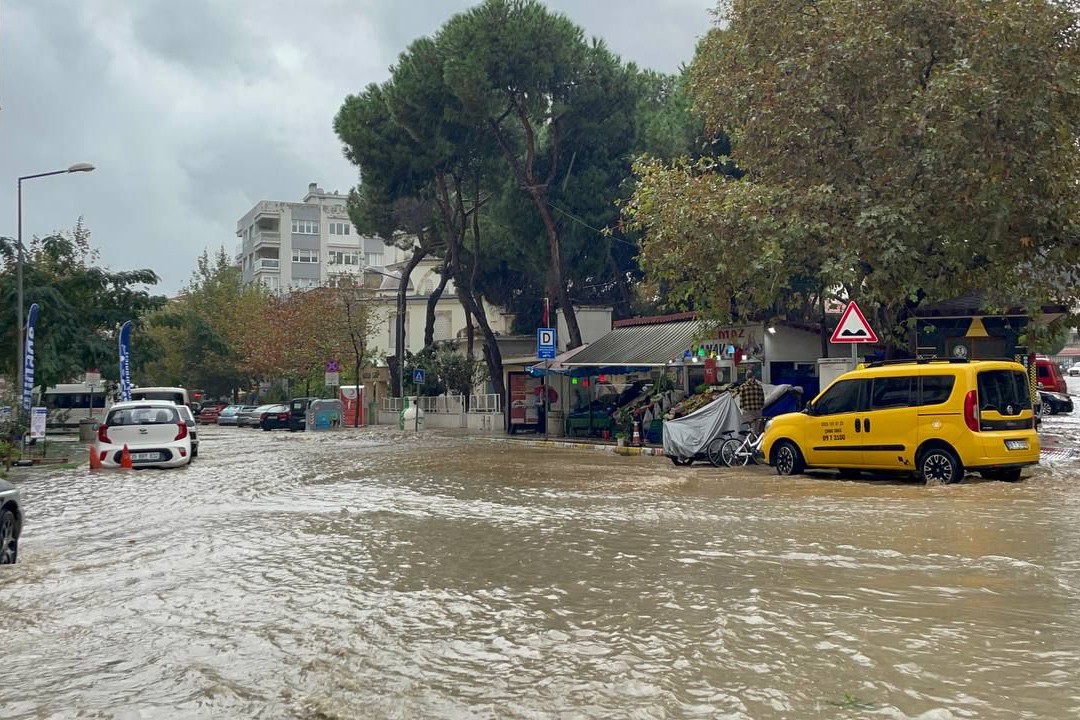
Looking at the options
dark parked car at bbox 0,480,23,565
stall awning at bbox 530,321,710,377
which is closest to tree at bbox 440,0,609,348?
stall awning at bbox 530,321,710,377

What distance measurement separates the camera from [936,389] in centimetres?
1463

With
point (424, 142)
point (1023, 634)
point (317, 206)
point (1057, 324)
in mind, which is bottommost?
point (1023, 634)

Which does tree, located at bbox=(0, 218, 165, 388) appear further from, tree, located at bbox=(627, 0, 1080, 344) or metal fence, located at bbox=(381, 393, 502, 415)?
tree, located at bbox=(627, 0, 1080, 344)

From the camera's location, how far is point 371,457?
969 inches

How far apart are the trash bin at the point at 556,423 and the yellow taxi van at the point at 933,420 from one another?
18026mm

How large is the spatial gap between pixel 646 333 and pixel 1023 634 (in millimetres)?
25631

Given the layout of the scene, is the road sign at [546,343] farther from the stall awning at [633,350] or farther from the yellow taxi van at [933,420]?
the yellow taxi van at [933,420]

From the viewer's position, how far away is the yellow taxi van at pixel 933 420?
14.2m

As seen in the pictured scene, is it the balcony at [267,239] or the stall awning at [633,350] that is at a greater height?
the balcony at [267,239]

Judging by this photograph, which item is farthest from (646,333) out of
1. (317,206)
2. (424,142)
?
(317,206)

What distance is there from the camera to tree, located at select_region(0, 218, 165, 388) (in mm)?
35031

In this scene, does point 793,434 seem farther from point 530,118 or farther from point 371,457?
point 530,118

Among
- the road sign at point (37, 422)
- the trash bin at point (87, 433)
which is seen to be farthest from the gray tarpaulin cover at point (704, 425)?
the trash bin at point (87, 433)

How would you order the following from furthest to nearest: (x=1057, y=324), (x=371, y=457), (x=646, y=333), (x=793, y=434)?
(x=646, y=333)
(x=371, y=457)
(x=1057, y=324)
(x=793, y=434)
